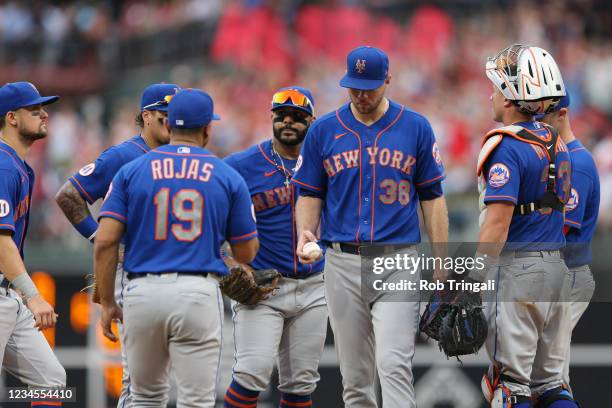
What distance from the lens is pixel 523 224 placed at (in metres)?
6.29

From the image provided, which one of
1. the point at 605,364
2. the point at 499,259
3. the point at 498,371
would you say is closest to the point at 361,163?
the point at 499,259

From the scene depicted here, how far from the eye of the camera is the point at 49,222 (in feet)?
45.3

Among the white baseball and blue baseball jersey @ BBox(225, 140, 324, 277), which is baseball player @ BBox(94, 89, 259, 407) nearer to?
the white baseball

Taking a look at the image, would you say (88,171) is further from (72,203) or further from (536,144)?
(536,144)

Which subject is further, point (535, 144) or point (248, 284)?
point (248, 284)

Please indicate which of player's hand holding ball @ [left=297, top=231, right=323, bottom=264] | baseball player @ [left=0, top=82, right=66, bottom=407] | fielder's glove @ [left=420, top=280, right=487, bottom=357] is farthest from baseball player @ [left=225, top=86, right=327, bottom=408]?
baseball player @ [left=0, top=82, right=66, bottom=407]

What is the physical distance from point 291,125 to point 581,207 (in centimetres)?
203

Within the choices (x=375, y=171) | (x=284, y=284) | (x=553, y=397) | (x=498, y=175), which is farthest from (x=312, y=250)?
(x=553, y=397)

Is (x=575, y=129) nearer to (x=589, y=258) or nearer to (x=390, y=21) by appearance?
(x=390, y=21)

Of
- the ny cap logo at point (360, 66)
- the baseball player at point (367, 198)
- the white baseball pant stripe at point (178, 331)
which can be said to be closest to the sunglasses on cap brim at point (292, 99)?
the baseball player at point (367, 198)

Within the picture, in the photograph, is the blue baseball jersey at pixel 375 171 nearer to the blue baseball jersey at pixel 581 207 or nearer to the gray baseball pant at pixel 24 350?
the blue baseball jersey at pixel 581 207

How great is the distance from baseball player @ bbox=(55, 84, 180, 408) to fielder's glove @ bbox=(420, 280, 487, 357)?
82.4 inches

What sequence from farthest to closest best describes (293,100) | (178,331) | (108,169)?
(293,100) < (108,169) < (178,331)

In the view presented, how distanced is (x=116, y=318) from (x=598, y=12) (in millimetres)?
12519
